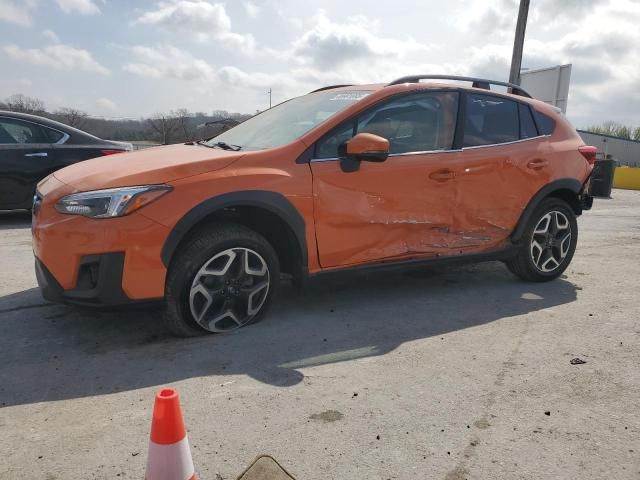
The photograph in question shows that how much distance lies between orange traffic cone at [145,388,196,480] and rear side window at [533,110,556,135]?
163 inches

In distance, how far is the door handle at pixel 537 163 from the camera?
455 centimetres

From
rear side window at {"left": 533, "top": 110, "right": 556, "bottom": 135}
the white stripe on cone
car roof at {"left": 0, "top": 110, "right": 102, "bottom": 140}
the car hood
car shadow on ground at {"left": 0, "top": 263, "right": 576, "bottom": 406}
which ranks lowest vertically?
car shadow on ground at {"left": 0, "top": 263, "right": 576, "bottom": 406}

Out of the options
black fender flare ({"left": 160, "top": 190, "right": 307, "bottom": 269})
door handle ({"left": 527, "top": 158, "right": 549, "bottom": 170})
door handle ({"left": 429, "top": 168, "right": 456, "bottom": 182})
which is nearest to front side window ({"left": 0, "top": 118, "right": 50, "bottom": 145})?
black fender flare ({"left": 160, "top": 190, "right": 307, "bottom": 269})

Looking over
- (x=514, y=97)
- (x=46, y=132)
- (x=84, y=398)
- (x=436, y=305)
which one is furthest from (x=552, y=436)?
(x=46, y=132)

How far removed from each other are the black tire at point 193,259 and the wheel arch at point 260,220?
0.21ft

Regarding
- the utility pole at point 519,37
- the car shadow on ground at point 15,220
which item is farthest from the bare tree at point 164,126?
the utility pole at point 519,37

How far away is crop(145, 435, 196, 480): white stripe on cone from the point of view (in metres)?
1.75

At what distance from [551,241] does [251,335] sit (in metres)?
2.99

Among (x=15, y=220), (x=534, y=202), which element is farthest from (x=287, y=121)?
(x=15, y=220)

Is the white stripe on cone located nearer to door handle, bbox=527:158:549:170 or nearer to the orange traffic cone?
the orange traffic cone

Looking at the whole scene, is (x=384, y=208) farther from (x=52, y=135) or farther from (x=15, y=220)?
(x=15, y=220)

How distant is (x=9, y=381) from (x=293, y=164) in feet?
Answer: 6.63

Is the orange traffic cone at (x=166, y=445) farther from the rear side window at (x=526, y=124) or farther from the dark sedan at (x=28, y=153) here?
the dark sedan at (x=28, y=153)

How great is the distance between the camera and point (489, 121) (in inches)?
175
